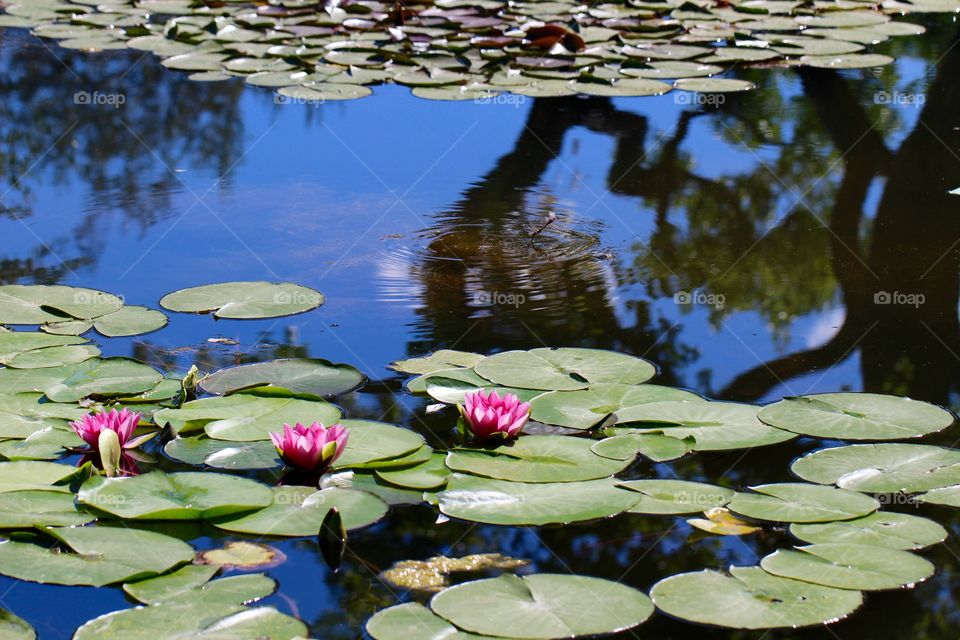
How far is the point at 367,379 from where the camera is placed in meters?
3.13

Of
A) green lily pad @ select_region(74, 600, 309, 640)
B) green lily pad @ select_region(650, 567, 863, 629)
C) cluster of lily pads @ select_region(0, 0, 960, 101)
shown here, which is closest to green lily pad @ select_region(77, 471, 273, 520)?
green lily pad @ select_region(74, 600, 309, 640)

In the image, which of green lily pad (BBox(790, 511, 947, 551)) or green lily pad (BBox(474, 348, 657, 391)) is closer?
green lily pad (BBox(790, 511, 947, 551))

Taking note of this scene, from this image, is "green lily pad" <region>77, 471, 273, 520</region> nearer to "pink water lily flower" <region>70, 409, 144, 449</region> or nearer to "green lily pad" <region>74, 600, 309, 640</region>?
"pink water lily flower" <region>70, 409, 144, 449</region>

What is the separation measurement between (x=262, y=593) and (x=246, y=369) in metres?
1.11

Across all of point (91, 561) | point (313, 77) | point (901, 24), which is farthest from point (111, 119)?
point (901, 24)

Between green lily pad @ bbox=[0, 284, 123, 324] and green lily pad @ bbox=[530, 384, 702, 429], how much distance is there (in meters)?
1.53

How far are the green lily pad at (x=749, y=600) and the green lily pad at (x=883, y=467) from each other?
1.49 ft

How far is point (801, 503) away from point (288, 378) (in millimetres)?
1420

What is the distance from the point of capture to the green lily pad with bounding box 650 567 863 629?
2037 mm

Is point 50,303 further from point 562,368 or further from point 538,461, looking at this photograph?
point 538,461

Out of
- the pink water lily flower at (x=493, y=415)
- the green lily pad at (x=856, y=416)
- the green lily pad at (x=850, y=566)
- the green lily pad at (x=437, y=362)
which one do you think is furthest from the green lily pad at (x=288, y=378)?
the green lily pad at (x=850, y=566)

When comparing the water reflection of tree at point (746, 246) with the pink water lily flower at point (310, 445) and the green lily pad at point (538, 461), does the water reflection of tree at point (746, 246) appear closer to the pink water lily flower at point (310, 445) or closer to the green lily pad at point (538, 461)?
the green lily pad at point (538, 461)

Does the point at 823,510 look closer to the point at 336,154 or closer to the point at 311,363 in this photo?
the point at 311,363

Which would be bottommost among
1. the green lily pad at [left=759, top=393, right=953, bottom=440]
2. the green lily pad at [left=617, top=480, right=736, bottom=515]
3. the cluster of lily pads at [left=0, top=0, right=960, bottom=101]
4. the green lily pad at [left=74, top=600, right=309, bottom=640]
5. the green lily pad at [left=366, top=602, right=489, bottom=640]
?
the green lily pad at [left=74, top=600, right=309, bottom=640]
